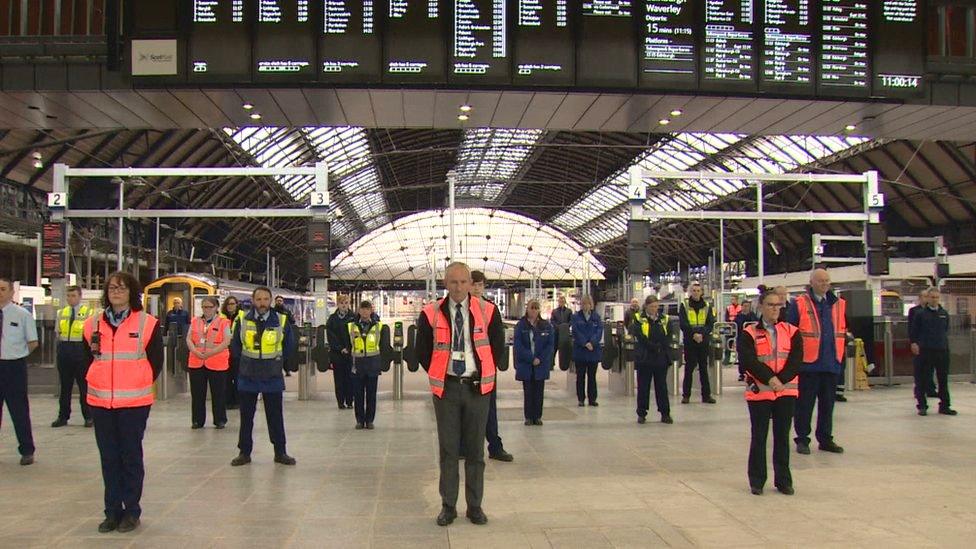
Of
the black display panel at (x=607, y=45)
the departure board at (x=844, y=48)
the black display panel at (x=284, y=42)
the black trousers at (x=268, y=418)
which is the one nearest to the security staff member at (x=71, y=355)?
the black trousers at (x=268, y=418)

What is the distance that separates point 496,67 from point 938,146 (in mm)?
25723

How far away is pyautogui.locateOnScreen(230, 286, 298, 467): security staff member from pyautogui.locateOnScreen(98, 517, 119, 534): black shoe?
2.17m

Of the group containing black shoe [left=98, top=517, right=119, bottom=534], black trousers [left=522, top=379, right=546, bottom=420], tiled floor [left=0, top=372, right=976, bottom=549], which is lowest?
tiled floor [left=0, top=372, right=976, bottom=549]

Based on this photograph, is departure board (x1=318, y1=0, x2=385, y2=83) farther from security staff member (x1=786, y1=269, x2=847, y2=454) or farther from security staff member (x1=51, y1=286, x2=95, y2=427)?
security staff member (x1=786, y1=269, x2=847, y2=454)

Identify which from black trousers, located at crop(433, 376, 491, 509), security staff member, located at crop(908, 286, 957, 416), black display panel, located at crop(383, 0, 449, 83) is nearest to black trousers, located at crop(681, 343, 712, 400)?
security staff member, located at crop(908, 286, 957, 416)

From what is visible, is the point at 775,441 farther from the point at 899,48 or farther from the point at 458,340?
the point at 899,48

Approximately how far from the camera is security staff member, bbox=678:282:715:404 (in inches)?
462

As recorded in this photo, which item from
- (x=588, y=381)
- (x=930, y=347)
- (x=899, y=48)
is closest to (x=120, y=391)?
(x=588, y=381)

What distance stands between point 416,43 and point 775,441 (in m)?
5.47

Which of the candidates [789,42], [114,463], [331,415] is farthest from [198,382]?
[789,42]

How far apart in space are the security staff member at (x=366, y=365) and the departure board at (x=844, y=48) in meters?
6.09

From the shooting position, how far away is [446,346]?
5.37 meters

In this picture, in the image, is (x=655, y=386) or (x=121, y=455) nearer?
(x=121, y=455)

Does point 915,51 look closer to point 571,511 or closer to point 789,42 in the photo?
point 789,42
